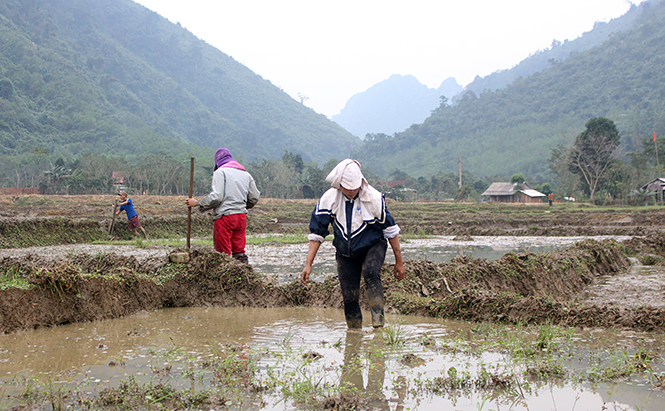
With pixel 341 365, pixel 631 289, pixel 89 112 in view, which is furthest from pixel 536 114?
pixel 341 365

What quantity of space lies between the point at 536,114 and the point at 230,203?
5513 inches

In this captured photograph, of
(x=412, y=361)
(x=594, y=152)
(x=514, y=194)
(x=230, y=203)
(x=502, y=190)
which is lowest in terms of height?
(x=412, y=361)

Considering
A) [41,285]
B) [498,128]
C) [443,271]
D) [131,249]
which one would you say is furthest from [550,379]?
[498,128]

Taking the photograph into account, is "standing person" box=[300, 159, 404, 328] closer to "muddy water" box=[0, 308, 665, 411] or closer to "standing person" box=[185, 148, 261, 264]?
"muddy water" box=[0, 308, 665, 411]

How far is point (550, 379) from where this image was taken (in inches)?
135

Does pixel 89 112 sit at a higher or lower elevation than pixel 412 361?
higher

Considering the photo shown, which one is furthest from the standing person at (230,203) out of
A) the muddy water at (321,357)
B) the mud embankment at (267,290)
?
the muddy water at (321,357)

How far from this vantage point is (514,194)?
215ft

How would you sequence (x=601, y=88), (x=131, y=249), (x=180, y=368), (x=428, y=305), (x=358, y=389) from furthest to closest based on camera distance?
(x=601, y=88) → (x=131, y=249) → (x=428, y=305) → (x=180, y=368) → (x=358, y=389)

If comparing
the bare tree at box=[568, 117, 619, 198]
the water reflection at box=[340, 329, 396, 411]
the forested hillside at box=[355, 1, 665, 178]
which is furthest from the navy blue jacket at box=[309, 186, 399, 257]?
the forested hillside at box=[355, 1, 665, 178]

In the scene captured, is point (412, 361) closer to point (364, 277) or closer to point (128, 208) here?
point (364, 277)

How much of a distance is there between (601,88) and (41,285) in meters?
148

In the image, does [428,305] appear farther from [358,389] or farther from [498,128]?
[498,128]

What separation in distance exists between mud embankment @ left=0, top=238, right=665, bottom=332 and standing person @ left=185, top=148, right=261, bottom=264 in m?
0.27
